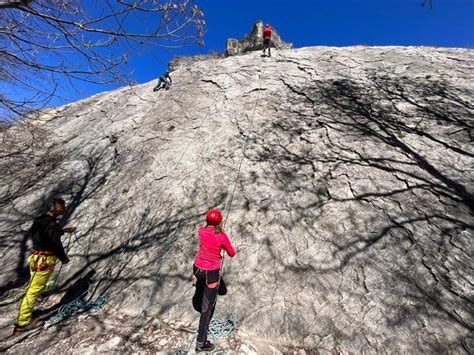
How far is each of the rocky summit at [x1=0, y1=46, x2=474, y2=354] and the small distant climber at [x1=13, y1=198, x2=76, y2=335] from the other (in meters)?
0.30

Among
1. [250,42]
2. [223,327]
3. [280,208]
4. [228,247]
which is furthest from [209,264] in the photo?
[250,42]

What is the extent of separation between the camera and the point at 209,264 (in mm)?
3508

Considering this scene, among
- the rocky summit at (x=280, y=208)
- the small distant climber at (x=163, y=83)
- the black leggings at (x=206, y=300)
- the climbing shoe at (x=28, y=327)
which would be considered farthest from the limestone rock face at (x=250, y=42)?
the climbing shoe at (x=28, y=327)

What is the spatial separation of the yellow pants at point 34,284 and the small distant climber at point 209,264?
8.14 ft

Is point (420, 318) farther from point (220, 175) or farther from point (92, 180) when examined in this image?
point (92, 180)

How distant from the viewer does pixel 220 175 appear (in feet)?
20.1

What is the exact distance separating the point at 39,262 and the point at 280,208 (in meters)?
4.06

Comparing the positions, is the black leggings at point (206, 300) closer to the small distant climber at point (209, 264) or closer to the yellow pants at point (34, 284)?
the small distant climber at point (209, 264)

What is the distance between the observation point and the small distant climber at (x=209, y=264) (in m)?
3.39

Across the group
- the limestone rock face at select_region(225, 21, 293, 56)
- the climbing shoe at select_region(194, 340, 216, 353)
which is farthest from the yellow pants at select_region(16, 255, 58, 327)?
the limestone rock face at select_region(225, 21, 293, 56)

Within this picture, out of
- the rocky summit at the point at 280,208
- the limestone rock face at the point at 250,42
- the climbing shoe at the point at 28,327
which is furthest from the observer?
the limestone rock face at the point at 250,42

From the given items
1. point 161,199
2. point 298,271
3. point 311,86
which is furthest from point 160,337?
point 311,86

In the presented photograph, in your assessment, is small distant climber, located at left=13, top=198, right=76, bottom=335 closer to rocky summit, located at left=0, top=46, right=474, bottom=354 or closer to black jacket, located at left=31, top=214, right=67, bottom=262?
black jacket, located at left=31, top=214, right=67, bottom=262

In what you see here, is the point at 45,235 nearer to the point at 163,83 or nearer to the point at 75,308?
the point at 75,308
